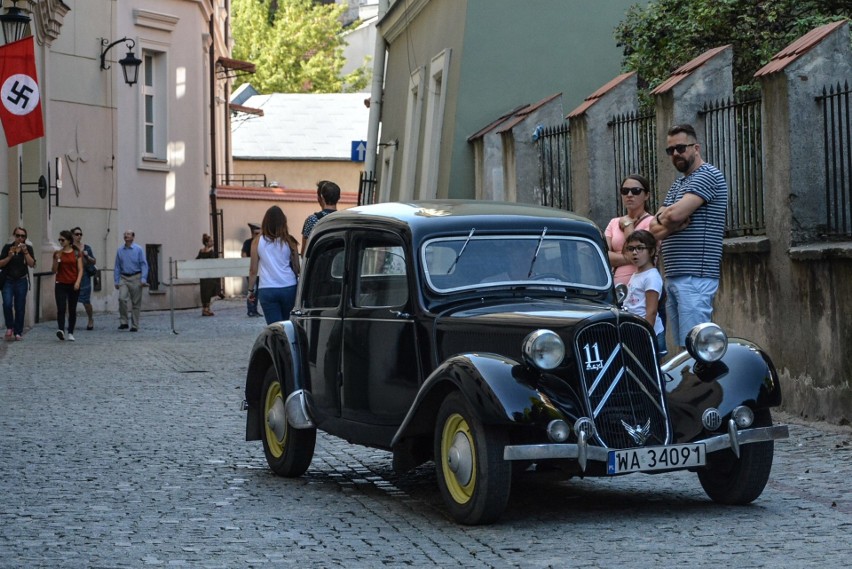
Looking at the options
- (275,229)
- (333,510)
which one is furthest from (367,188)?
(333,510)

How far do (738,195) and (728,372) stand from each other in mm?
5150

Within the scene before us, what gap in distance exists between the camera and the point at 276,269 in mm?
13023

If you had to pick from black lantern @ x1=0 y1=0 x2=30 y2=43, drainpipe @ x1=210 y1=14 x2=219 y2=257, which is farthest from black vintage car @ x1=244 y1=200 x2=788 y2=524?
drainpipe @ x1=210 y1=14 x2=219 y2=257

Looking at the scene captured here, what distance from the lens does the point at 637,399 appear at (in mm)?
6941

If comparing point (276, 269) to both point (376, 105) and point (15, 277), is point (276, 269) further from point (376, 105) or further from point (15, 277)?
point (376, 105)

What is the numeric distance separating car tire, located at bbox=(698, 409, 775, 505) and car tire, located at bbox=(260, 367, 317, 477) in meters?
2.46

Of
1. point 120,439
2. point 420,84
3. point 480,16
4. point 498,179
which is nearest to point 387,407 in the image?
point 120,439

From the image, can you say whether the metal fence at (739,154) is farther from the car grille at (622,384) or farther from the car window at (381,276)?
the car grille at (622,384)

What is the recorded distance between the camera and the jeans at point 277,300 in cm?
1301

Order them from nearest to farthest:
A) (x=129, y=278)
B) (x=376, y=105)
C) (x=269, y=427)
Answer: (x=269, y=427) → (x=129, y=278) → (x=376, y=105)

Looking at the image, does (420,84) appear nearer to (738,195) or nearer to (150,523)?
(738,195)

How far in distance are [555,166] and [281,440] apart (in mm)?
8977

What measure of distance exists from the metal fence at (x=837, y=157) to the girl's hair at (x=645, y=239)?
6.63 ft

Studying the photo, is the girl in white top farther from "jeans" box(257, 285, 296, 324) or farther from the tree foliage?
the tree foliage
